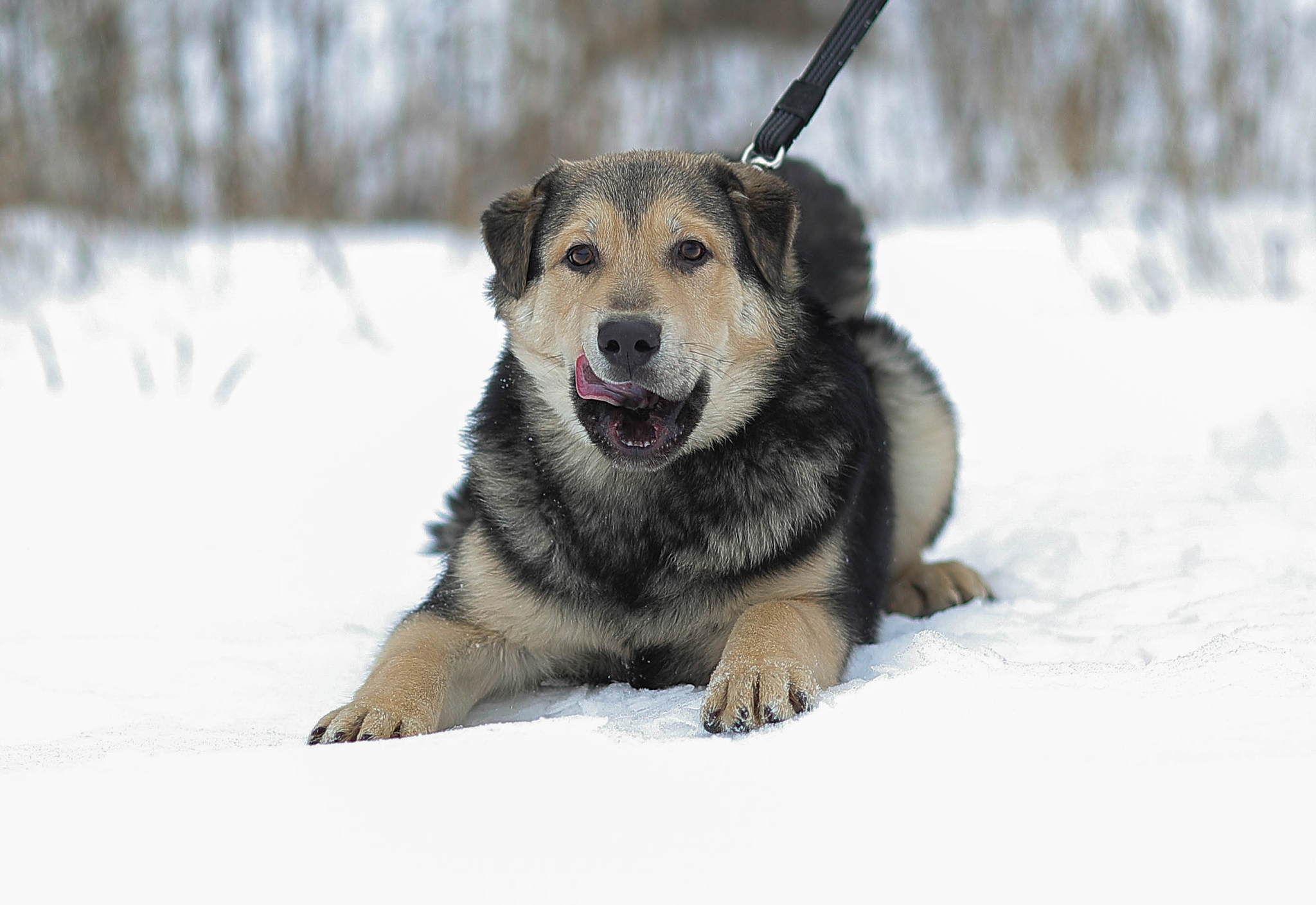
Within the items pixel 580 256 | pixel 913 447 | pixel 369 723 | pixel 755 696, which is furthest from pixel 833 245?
pixel 369 723

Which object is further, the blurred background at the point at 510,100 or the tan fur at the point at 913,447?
the blurred background at the point at 510,100

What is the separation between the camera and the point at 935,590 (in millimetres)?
4215

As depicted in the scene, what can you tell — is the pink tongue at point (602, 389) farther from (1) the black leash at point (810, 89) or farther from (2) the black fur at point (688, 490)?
(1) the black leash at point (810, 89)

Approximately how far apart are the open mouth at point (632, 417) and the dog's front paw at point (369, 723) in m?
0.81

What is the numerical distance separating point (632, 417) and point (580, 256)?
0.53 meters

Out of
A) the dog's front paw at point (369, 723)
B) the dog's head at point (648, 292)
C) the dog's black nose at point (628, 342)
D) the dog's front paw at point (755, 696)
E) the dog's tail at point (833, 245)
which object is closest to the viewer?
the dog's front paw at point (755, 696)

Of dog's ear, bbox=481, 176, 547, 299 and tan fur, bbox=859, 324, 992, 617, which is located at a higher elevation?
dog's ear, bbox=481, 176, 547, 299

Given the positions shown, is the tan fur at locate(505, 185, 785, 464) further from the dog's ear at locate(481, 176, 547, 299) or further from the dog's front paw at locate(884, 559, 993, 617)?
the dog's front paw at locate(884, 559, 993, 617)

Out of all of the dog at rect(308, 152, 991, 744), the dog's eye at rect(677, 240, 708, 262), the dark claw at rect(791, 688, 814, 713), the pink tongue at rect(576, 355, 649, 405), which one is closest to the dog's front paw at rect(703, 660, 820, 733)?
the dark claw at rect(791, 688, 814, 713)

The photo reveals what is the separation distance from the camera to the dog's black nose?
3.02 meters

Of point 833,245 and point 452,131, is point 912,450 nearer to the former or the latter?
point 833,245

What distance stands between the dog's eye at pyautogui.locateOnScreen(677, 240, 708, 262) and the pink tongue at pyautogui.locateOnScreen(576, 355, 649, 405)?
0.45 m

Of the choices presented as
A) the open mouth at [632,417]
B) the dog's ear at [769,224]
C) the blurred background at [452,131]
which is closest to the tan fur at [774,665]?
the open mouth at [632,417]

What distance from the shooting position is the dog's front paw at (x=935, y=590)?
4164 millimetres
